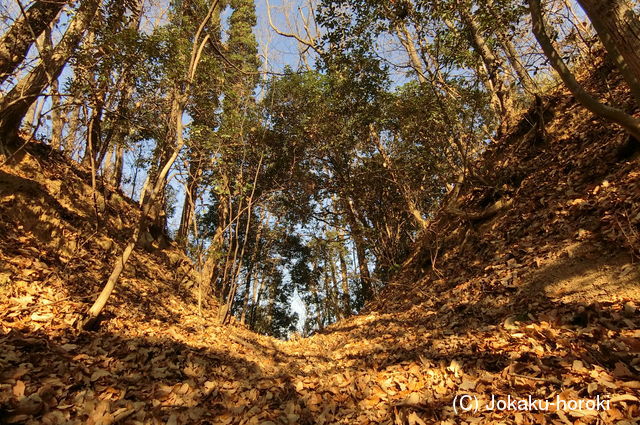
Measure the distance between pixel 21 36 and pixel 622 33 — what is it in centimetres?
889

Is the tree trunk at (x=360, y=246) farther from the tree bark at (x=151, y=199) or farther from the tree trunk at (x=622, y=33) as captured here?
the tree trunk at (x=622, y=33)

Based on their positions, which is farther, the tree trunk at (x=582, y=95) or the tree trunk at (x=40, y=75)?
the tree trunk at (x=40, y=75)

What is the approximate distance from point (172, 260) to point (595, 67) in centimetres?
1410

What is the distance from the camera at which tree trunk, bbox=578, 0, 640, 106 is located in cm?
329

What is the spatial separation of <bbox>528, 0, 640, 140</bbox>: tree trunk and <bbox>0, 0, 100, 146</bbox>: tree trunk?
7.08 metres

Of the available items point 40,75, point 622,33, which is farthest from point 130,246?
point 622,33

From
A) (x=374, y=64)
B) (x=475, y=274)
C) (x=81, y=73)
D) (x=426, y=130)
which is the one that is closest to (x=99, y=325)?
(x=81, y=73)

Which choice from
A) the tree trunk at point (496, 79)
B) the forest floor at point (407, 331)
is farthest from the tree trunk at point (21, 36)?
the tree trunk at point (496, 79)

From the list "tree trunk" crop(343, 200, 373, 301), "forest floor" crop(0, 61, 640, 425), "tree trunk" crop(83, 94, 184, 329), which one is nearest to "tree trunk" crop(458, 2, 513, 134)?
"forest floor" crop(0, 61, 640, 425)

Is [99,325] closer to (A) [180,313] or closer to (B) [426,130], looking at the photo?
(A) [180,313]

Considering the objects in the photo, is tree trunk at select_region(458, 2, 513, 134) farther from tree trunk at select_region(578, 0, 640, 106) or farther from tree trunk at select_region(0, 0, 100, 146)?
tree trunk at select_region(0, 0, 100, 146)

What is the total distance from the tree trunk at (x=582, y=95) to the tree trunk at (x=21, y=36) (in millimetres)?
7313

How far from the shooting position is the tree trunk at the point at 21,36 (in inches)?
226

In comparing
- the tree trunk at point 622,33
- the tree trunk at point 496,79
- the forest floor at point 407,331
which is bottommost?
the forest floor at point 407,331
